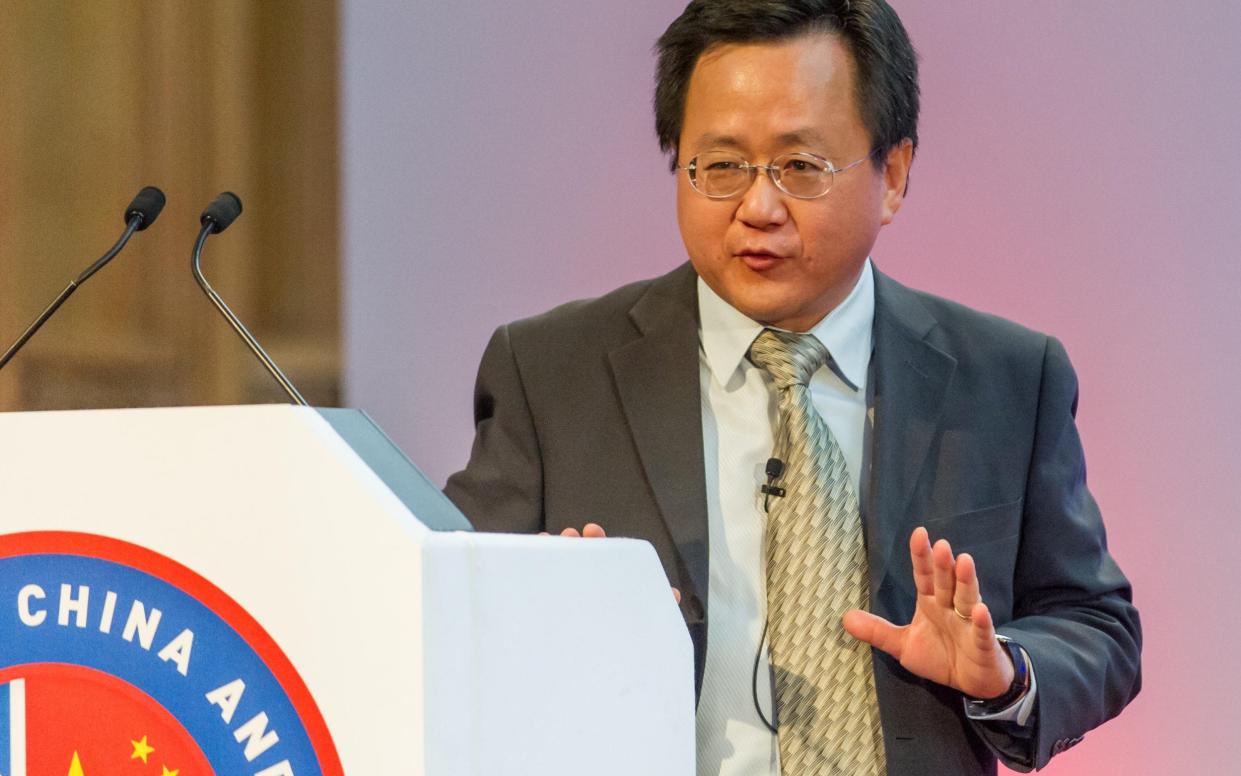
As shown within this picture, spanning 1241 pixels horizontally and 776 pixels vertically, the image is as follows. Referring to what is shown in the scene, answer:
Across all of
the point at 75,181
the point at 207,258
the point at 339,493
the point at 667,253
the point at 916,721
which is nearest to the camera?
the point at 339,493

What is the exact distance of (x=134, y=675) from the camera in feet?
3.15

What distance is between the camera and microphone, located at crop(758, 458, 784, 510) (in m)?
1.63

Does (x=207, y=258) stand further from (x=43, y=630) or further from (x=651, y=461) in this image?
(x=43, y=630)

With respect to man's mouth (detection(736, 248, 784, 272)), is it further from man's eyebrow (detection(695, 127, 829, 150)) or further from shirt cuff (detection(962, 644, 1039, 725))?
shirt cuff (detection(962, 644, 1039, 725))

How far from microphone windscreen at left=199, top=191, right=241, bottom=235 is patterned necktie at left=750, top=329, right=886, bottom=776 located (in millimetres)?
635

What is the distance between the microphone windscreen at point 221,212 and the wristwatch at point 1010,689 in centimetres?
89

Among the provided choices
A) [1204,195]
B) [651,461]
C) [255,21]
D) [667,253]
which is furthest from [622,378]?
[255,21]

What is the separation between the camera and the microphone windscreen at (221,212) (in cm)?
144

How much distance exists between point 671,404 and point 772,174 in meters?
0.29

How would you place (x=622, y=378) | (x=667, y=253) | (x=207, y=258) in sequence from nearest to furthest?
(x=622, y=378) < (x=667, y=253) < (x=207, y=258)

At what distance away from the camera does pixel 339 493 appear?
3.05ft

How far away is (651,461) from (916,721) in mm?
409

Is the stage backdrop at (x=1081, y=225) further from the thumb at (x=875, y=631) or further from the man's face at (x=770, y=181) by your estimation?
the thumb at (x=875, y=631)

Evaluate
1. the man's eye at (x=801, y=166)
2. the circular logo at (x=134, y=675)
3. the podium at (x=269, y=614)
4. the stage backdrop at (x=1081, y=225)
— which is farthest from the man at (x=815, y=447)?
the stage backdrop at (x=1081, y=225)
